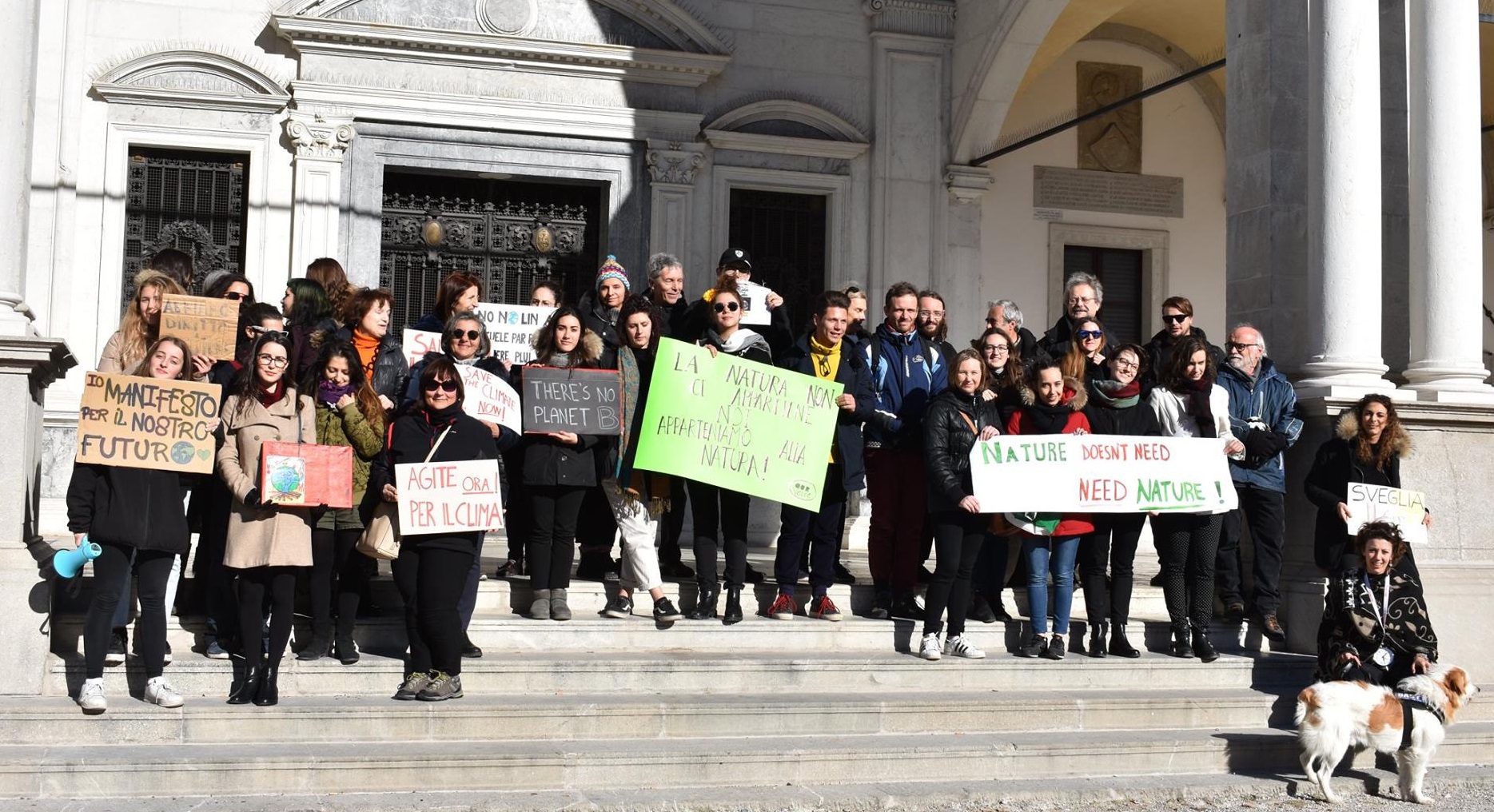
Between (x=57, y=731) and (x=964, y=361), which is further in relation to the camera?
(x=964, y=361)

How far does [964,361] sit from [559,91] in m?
6.58

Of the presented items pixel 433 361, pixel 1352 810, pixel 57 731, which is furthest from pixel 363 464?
pixel 1352 810

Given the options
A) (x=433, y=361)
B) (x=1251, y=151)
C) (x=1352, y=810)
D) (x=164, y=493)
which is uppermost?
(x=1251, y=151)

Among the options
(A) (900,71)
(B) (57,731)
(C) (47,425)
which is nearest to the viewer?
(B) (57,731)

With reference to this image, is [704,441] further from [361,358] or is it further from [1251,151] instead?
[1251,151]

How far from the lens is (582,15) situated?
14.2 m

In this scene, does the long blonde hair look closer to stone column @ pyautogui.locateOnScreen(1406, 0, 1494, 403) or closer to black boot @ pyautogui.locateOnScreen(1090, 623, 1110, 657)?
black boot @ pyautogui.locateOnScreen(1090, 623, 1110, 657)

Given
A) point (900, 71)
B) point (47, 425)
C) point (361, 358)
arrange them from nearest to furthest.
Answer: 1. point (361, 358)
2. point (47, 425)
3. point (900, 71)

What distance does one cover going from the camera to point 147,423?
728cm

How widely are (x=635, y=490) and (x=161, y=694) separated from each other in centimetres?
269

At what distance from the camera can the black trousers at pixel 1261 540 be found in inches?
367

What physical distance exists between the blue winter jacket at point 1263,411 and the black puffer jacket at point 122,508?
19.5ft

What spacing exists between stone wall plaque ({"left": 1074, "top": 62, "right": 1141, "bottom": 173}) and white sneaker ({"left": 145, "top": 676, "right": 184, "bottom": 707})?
11.8 m

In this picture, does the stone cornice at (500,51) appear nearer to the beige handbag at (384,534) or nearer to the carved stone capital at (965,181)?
the carved stone capital at (965,181)
